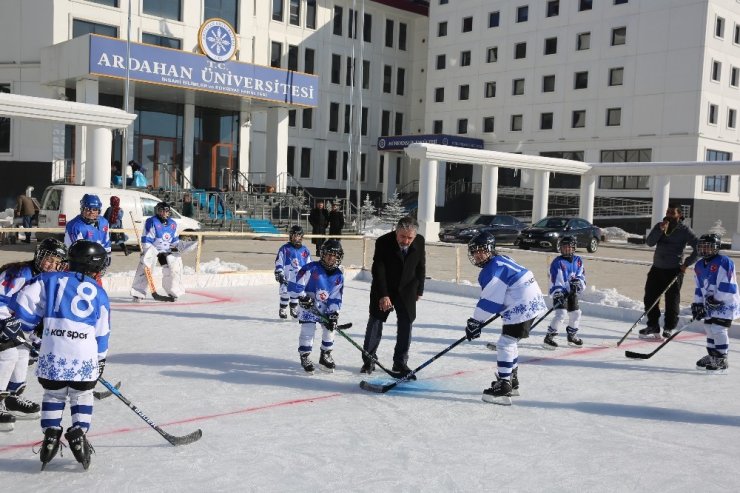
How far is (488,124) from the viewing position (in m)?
45.9

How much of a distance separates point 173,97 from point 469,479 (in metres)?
26.7

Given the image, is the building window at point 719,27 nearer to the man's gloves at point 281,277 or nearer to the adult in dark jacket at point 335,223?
the adult in dark jacket at point 335,223

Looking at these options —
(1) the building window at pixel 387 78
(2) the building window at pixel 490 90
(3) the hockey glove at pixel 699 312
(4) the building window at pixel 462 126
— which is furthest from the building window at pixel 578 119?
(3) the hockey glove at pixel 699 312

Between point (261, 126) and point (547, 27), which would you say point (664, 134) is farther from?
point (261, 126)

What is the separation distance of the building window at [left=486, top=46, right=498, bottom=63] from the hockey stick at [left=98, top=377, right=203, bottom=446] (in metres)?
43.7

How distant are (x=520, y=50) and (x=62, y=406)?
144 feet

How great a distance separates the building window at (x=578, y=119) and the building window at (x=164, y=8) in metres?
23.6

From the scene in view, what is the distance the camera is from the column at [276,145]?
30.9 m

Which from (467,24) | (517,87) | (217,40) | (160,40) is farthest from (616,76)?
(160,40)

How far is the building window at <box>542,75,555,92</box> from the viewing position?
4309 cm

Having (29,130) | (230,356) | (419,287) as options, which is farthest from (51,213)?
(419,287)

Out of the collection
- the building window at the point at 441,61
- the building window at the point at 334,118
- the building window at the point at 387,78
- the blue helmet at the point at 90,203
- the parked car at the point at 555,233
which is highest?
the building window at the point at 441,61

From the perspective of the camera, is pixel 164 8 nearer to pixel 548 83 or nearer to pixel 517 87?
pixel 517 87

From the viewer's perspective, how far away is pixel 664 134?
38.0 metres
